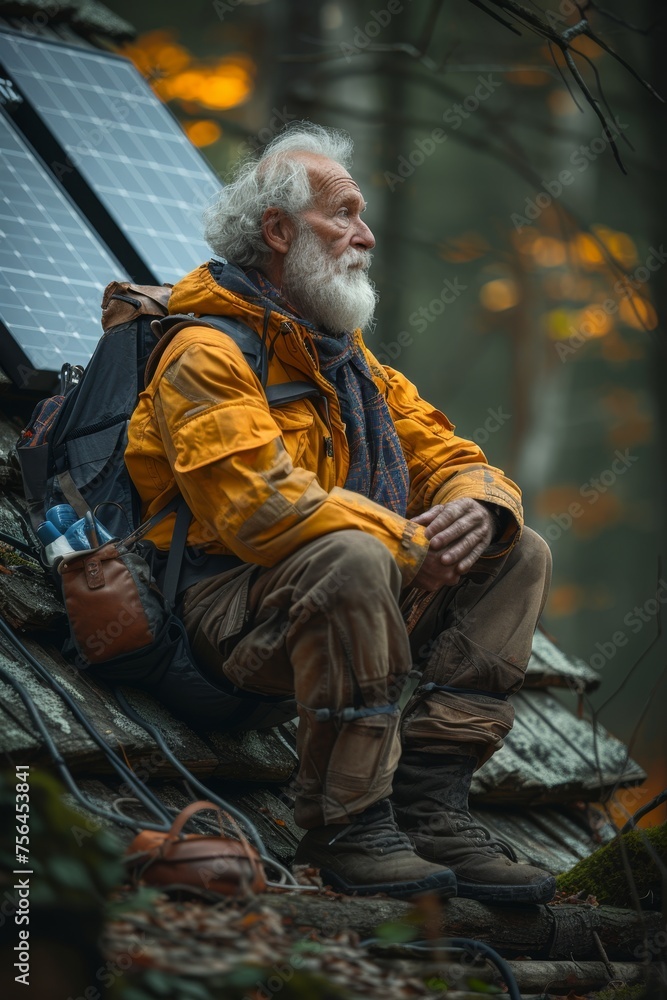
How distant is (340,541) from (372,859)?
2.92ft

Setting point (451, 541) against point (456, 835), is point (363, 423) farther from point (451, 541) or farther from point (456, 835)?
point (456, 835)

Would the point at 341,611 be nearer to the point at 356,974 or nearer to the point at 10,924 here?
the point at 356,974

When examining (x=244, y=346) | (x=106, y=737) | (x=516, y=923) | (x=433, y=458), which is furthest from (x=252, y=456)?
(x=516, y=923)

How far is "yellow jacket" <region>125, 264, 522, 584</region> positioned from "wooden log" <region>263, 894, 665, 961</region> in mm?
916

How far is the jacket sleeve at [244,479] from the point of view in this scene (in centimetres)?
308

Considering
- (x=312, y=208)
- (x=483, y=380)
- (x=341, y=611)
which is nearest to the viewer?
(x=341, y=611)

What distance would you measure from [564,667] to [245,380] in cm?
262

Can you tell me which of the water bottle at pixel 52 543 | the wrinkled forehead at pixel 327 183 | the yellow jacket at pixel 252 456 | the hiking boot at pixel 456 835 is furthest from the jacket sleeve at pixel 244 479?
the wrinkled forehead at pixel 327 183

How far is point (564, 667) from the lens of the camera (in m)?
5.23

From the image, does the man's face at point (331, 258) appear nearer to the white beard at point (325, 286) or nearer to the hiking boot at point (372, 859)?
the white beard at point (325, 286)

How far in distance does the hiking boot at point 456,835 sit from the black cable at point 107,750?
82 cm

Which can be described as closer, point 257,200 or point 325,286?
point 325,286

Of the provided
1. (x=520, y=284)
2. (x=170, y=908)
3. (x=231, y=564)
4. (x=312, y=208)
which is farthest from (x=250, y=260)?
(x=520, y=284)

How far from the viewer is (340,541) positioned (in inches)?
118
